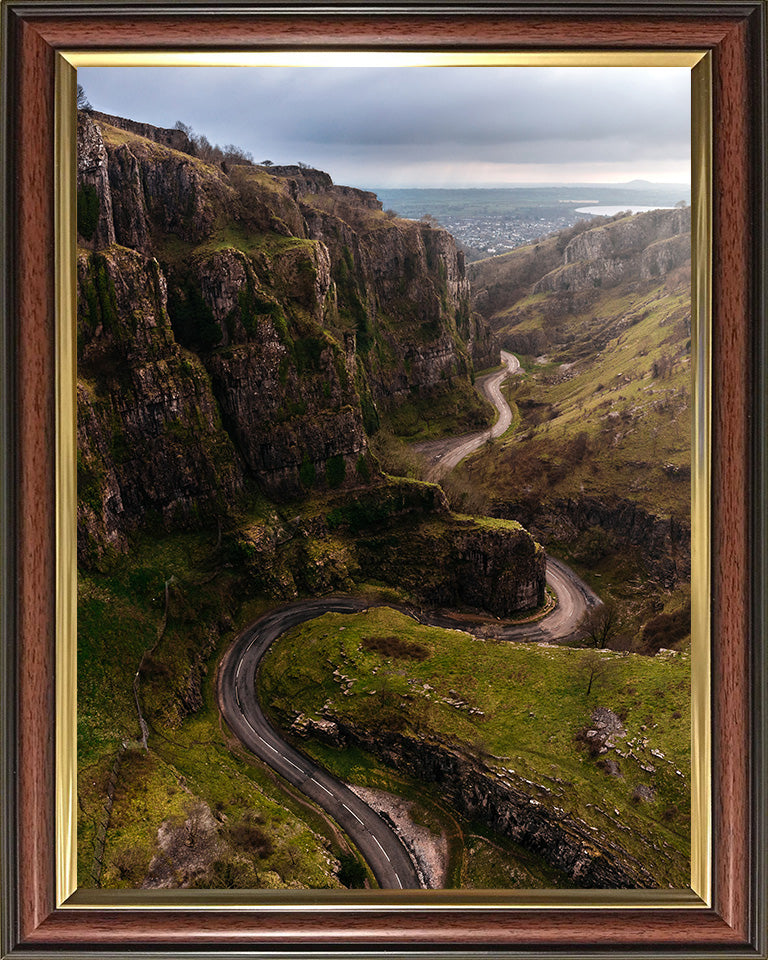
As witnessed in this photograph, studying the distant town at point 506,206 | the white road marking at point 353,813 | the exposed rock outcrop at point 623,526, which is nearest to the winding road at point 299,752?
the white road marking at point 353,813

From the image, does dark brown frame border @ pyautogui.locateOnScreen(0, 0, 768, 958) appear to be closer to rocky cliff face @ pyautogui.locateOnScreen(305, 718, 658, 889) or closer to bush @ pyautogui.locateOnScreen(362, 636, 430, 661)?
rocky cliff face @ pyautogui.locateOnScreen(305, 718, 658, 889)

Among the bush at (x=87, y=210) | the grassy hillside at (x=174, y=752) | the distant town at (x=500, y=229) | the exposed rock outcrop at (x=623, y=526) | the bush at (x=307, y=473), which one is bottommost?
the grassy hillside at (x=174, y=752)

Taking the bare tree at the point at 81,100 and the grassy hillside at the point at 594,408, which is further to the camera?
the grassy hillside at the point at 594,408

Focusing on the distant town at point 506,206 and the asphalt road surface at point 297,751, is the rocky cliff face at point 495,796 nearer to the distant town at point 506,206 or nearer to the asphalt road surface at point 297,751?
the asphalt road surface at point 297,751

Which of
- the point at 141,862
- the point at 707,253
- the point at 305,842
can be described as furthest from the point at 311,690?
the point at 707,253

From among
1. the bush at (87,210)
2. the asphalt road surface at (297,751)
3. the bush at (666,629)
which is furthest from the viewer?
the asphalt road surface at (297,751)

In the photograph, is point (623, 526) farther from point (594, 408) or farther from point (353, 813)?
point (353, 813)

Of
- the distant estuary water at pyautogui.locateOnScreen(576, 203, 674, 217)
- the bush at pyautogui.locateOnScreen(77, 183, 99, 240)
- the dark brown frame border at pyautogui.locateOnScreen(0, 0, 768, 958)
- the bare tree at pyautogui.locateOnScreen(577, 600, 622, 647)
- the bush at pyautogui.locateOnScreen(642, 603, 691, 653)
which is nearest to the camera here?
the dark brown frame border at pyautogui.locateOnScreen(0, 0, 768, 958)

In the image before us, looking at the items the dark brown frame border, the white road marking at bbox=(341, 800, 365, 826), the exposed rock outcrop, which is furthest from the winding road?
the dark brown frame border
